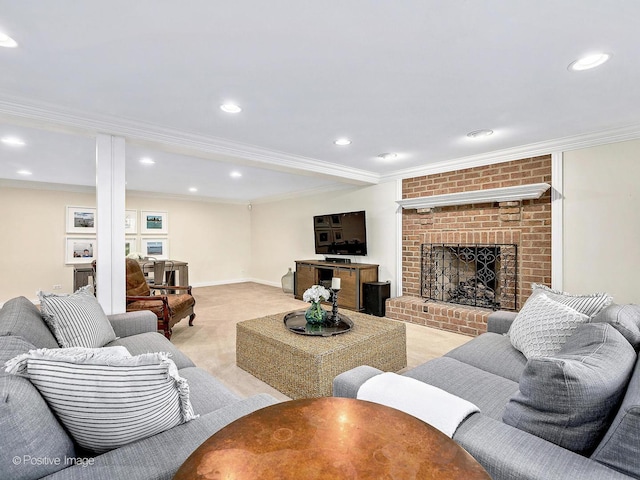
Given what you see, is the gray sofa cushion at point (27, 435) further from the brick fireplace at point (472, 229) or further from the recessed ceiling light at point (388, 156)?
the brick fireplace at point (472, 229)

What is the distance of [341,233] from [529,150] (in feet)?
10.2

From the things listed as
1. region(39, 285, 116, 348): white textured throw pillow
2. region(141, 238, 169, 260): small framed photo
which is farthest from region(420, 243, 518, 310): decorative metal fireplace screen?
region(141, 238, 169, 260): small framed photo

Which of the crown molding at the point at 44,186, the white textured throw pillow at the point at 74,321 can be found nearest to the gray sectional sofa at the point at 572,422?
the white textured throw pillow at the point at 74,321

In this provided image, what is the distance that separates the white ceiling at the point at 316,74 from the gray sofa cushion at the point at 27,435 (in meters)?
1.60

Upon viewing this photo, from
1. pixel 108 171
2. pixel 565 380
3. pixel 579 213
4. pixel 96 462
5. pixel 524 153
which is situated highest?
pixel 524 153

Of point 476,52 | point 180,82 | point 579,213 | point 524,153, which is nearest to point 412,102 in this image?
point 476,52

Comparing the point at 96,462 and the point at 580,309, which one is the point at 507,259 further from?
the point at 96,462

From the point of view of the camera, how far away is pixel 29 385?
36.5 inches

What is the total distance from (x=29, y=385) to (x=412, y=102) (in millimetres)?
2688

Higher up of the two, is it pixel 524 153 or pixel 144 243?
pixel 524 153

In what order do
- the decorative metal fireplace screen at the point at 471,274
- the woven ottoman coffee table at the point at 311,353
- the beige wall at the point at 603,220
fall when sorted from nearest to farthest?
the woven ottoman coffee table at the point at 311,353, the beige wall at the point at 603,220, the decorative metal fireplace screen at the point at 471,274

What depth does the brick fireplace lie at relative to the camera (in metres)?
3.66

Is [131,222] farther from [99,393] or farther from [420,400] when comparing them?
[420,400]

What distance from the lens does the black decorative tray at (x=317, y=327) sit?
103 inches
